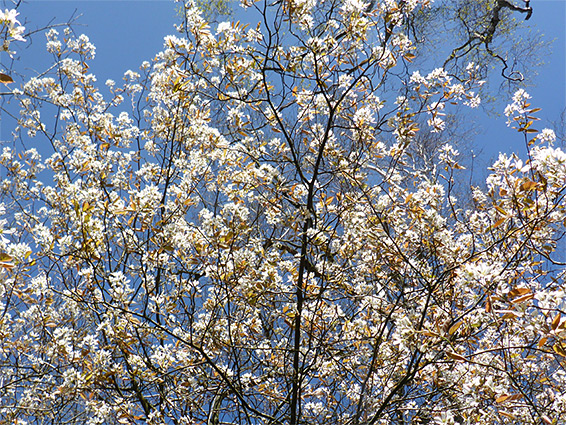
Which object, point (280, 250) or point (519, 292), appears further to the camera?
point (280, 250)

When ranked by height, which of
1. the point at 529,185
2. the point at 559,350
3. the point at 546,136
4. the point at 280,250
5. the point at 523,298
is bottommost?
the point at 559,350

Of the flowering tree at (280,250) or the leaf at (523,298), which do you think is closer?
the leaf at (523,298)

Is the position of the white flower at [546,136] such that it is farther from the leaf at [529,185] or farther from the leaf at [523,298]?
the leaf at [523,298]

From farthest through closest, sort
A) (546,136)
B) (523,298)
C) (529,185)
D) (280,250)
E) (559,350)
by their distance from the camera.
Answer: (280,250) → (546,136) → (529,185) → (559,350) → (523,298)

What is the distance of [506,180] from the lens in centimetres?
189

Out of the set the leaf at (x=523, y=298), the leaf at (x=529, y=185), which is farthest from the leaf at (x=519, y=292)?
the leaf at (x=529, y=185)

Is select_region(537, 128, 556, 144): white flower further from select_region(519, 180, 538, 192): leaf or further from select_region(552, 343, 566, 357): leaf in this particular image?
select_region(552, 343, 566, 357): leaf

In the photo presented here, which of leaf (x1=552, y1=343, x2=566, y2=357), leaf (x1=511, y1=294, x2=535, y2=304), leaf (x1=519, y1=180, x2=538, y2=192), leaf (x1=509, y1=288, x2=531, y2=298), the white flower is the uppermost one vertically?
the white flower

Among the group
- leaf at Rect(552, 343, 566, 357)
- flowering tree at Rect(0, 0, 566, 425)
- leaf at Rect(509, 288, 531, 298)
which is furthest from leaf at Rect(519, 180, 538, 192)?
leaf at Rect(552, 343, 566, 357)

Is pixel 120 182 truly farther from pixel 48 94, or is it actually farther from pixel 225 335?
pixel 225 335

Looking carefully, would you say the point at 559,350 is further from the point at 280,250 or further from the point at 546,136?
the point at 280,250

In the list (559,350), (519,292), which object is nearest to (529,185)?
(519,292)

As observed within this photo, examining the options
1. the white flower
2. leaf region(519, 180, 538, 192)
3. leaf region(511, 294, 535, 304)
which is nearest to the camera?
leaf region(511, 294, 535, 304)

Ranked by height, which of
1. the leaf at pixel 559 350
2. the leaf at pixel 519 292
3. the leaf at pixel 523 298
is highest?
the leaf at pixel 519 292
